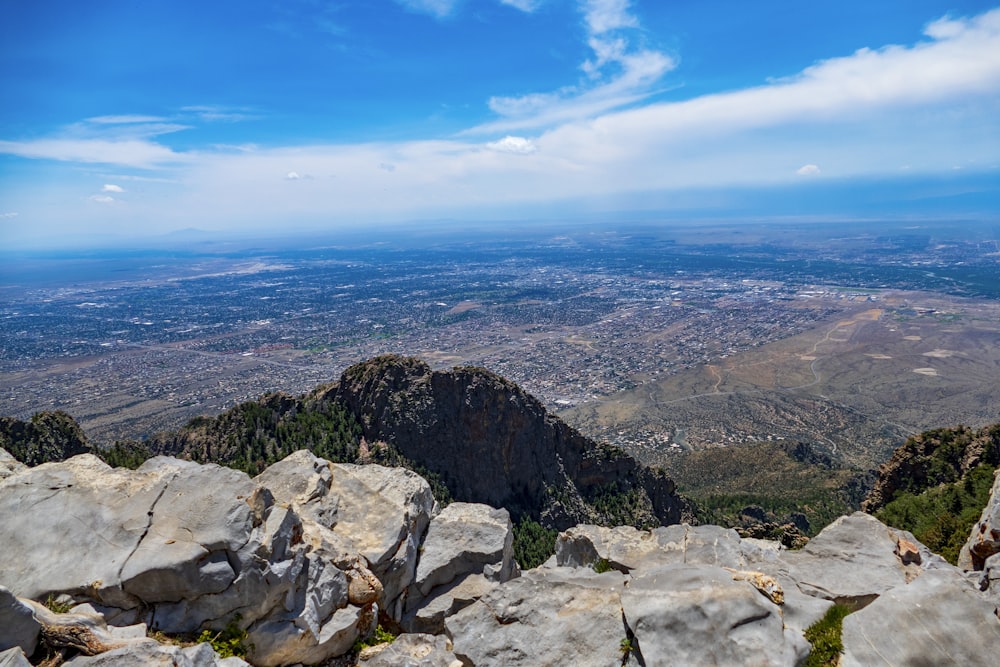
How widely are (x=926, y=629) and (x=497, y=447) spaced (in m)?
32.2

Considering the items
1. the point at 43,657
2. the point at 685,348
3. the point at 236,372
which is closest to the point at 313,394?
the point at 43,657

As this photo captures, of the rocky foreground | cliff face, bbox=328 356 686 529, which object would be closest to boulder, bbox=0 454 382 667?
the rocky foreground

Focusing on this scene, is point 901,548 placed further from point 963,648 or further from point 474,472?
point 474,472

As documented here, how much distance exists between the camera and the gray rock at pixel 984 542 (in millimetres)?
13789

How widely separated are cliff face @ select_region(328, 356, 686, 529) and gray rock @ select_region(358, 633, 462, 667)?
25.3 metres

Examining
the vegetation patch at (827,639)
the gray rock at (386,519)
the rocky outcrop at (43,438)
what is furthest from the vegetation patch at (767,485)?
the rocky outcrop at (43,438)

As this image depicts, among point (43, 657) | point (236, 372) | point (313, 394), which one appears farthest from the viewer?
point (236, 372)

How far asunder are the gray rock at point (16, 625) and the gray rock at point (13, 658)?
536 millimetres

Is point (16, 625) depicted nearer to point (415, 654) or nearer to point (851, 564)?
point (415, 654)

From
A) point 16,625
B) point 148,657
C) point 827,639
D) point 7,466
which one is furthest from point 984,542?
point 7,466

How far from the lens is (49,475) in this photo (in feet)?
44.8

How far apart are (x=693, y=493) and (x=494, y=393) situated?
92.9ft

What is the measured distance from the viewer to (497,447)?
40781mm

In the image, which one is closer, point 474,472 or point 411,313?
point 474,472
